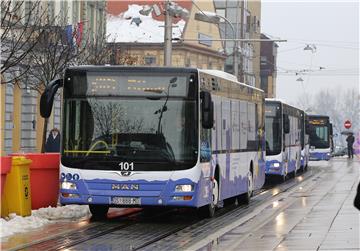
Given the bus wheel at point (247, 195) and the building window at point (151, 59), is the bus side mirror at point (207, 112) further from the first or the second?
the building window at point (151, 59)

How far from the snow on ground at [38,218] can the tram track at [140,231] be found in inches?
30.5

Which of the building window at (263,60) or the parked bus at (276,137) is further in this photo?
the building window at (263,60)

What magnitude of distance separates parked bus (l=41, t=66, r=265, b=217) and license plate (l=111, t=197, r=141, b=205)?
17 mm

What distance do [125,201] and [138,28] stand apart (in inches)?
2625

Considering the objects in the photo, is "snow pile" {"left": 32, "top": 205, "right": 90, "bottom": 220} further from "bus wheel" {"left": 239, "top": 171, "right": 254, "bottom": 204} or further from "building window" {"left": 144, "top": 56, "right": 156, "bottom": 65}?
"building window" {"left": 144, "top": 56, "right": 156, "bottom": 65}

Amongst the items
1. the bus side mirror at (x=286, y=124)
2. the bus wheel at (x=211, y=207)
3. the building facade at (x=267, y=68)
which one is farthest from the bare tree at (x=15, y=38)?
the building facade at (x=267, y=68)

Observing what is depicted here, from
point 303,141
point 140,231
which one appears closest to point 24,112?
point 303,141

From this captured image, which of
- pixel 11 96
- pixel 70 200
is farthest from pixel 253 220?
pixel 11 96

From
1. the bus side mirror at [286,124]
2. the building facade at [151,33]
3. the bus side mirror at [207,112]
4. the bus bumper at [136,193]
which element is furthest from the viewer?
the building facade at [151,33]

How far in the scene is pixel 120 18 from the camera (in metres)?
84.1

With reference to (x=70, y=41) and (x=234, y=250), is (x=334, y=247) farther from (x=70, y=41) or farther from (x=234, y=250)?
(x=70, y=41)

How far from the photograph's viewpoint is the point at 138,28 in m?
82.2

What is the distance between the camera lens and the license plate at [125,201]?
16234mm

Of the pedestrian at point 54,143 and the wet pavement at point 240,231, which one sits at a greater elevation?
the pedestrian at point 54,143
